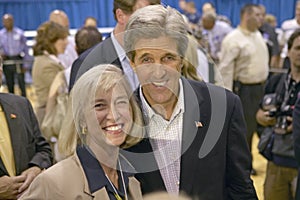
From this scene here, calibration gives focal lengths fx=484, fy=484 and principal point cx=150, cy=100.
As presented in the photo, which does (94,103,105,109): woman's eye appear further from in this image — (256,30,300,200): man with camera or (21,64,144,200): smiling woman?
(256,30,300,200): man with camera

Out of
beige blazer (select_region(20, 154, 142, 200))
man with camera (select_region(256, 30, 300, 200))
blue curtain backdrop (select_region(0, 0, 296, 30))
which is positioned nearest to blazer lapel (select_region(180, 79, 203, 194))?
beige blazer (select_region(20, 154, 142, 200))

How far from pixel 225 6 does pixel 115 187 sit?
915cm

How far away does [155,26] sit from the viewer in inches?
49.5

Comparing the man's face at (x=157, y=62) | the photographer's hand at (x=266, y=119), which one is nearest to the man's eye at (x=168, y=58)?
the man's face at (x=157, y=62)

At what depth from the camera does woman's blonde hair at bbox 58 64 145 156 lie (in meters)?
1.24

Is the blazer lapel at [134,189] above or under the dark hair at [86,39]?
under

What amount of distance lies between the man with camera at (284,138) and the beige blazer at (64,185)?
171cm

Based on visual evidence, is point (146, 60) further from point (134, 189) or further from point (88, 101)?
point (134, 189)

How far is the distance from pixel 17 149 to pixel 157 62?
0.95m

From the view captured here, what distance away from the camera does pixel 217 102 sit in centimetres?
139

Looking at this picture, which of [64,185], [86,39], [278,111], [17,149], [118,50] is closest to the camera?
[64,185]

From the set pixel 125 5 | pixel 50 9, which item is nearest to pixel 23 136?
pixel 125 5

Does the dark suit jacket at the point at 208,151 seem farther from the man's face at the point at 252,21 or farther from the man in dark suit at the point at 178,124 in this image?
the man's face at the point at 252,21

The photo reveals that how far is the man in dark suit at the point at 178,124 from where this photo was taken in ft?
4.15
